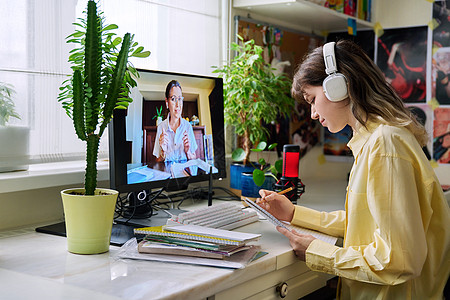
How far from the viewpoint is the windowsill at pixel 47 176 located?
5.00 ft

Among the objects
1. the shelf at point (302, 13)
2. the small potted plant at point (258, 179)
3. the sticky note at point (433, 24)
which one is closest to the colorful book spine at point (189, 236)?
the small potted plant at point (258, 179)

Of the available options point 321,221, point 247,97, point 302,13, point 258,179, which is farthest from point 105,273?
point 302,13

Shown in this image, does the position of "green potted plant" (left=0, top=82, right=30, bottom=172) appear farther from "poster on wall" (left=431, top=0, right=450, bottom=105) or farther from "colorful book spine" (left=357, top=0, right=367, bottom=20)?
"poster on wall" (left=431, top=0, right=450, bottom=105)

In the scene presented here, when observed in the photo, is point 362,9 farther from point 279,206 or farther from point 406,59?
point 279,206

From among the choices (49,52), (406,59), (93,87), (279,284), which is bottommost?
(279,284)

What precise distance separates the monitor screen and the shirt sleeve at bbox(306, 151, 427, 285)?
2.20ft

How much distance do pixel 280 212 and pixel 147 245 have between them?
0.53m

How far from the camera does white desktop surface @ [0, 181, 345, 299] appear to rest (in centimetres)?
104

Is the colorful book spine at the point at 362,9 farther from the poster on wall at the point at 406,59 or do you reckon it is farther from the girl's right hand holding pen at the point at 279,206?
the girl's right hand holding pen at the point at 279,206

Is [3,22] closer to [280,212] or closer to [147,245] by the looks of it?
[147,245]

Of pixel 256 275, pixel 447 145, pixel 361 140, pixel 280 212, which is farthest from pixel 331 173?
pixel 256 275

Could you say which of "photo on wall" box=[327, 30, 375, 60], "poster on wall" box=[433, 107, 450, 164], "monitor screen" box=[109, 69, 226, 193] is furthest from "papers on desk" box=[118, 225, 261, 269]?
"photo on wall" box=[327, 30, 375, 60]

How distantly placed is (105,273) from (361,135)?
75 centimetres

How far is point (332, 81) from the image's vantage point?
1.41 metres
